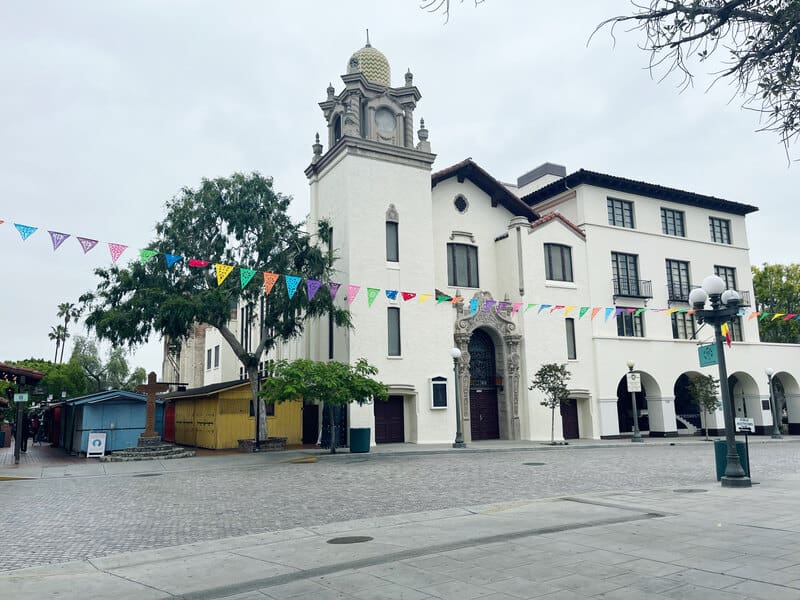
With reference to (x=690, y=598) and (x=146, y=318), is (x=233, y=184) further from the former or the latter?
(x=690, y=598)

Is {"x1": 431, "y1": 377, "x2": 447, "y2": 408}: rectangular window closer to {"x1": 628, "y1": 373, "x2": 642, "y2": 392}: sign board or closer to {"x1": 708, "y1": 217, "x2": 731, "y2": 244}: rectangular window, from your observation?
{"x1": 628, "y1": 373, "x2": 642, "y2": 392}: sign board

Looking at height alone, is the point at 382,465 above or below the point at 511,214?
below

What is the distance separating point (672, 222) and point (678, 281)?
3591mm

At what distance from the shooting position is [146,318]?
79.7 ft

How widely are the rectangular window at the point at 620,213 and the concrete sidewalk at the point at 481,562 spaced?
2799 centimetres

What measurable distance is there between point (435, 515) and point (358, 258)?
19.2 meters

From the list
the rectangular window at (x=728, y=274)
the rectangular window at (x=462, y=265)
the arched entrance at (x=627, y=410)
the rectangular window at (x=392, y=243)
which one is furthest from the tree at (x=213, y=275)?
the rectangular window at (x=728, y=274)

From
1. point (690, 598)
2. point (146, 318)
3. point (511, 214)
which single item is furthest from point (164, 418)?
point (690, 598)

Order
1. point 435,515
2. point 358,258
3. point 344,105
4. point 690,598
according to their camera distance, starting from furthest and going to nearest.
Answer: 1. point 344,105
2. point 358,258
3. point 435,515
4. point 690,598

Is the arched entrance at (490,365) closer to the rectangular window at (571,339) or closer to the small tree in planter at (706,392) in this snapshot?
the rectangular window at (571,339)

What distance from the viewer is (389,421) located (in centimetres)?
2939

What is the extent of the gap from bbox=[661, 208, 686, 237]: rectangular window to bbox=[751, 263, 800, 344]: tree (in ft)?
52.5

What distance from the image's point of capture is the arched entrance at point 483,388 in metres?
31.9

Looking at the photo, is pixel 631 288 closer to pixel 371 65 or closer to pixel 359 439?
pixel 371 65
